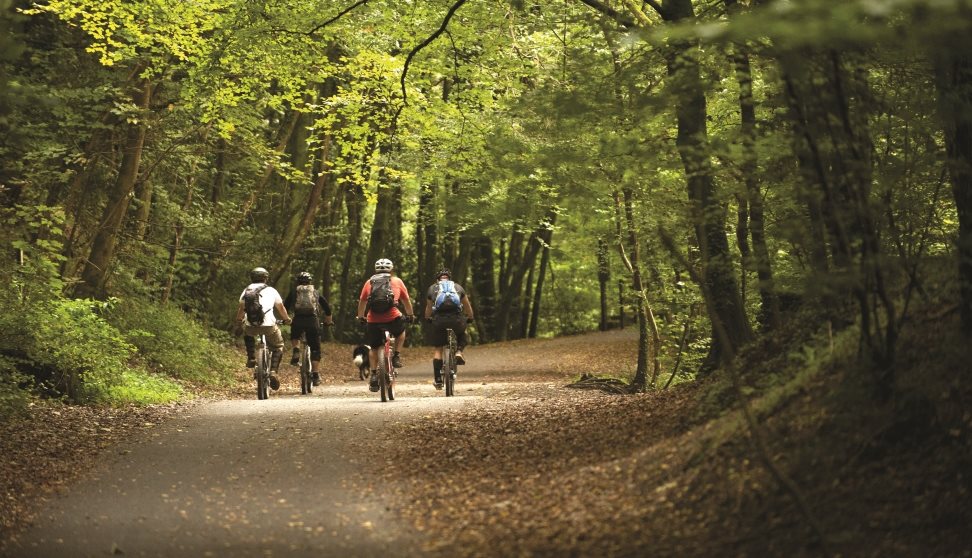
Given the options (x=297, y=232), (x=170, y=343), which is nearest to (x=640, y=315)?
(x=170, y=343)

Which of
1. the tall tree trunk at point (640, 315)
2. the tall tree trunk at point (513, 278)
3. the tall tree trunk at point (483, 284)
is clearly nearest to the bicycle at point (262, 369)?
the tall tree trunk at point (640, 315)

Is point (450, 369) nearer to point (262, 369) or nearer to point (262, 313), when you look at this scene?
point (262, 369)

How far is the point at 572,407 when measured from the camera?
522 inches

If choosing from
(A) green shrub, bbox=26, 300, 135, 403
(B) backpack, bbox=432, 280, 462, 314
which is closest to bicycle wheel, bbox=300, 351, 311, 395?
(B) backpack, bbox=432, 280, 462, 314

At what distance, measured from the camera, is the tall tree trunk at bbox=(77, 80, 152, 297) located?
20.1 m

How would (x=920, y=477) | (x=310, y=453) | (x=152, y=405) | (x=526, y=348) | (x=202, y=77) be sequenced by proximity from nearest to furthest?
(x=920, y=477) → (x=310, y=453) → (x=152, y=405) → (x=202, y=77) → (x=526, y=348)

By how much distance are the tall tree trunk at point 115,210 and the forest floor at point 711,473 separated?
30.5 ft

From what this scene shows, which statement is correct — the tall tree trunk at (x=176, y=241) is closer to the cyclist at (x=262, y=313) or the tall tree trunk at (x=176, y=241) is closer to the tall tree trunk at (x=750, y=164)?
the cyclist at (x=262, y=313)

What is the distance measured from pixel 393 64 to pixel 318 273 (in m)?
17.2

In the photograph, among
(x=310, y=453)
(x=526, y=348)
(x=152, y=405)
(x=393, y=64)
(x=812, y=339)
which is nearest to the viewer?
(x=812, y=339)

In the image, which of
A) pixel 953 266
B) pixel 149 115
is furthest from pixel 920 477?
pixel 149 115

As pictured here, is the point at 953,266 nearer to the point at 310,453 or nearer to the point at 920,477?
the point at 920,477

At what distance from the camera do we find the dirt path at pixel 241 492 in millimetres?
7016

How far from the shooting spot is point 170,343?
20562mm
